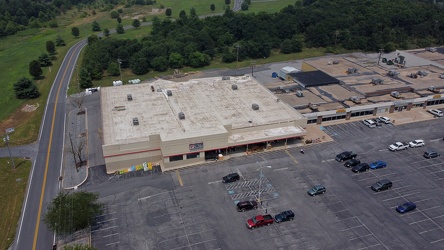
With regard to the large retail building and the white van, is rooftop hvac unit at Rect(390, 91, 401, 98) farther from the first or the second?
the large retail building

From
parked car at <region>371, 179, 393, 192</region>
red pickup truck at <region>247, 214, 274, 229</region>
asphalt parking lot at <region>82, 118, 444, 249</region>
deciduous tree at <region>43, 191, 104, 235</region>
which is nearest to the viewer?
deciduous tree at <region>43, 191, 104, 235</region>

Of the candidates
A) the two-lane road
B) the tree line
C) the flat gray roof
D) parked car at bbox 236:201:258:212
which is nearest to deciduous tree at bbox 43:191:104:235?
the two-lane road

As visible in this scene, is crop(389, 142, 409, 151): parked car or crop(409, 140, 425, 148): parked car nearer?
crop(389, 142, 409, 151): parked car

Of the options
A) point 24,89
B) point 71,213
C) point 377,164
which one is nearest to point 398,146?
point 377,164

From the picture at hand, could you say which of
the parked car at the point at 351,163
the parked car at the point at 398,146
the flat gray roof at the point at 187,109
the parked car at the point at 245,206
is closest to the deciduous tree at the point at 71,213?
the flat gray roof at the point at 187,109

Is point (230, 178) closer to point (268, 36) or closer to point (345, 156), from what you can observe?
point (345, 156)

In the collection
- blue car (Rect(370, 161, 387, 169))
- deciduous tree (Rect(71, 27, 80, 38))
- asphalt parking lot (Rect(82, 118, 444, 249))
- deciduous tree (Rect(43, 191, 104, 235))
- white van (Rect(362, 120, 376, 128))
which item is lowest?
asphalt parking lot (Rect(82, 118, 444, 249))
